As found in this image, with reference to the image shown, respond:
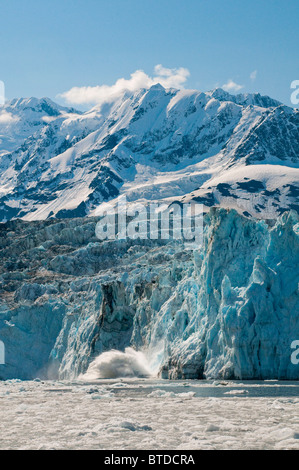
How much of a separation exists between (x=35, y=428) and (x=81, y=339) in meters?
49.6

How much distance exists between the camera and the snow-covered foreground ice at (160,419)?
976 inches

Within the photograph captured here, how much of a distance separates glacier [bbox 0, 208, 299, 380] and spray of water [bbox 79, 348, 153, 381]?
90 cm

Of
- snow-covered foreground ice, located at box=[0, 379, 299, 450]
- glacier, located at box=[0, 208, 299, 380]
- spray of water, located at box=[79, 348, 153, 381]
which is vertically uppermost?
glacier, located at box=[0, 208, 299, 380]

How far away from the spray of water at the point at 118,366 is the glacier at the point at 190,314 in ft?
2.94

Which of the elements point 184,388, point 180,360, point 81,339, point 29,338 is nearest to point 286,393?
point 184,388

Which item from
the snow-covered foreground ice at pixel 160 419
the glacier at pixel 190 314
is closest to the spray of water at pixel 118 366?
the glacier at pixel 190 314

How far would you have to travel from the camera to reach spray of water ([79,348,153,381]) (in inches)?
2655

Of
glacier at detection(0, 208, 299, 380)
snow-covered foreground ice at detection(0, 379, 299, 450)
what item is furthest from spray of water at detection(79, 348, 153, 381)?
snow-covered foreground ice at detection(0, 379, 299, 450)

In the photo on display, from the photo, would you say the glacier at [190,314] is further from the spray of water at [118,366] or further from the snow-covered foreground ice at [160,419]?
the snow-covered foreground ice at [160,419]

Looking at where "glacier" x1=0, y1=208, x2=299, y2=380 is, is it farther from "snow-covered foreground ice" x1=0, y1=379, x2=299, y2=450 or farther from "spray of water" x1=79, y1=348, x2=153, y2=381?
"snow-covered foreground ice" x1=0, y1=379, x2=299, y2=450

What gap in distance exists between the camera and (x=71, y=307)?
3521 inches

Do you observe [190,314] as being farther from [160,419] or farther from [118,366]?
[160,419]

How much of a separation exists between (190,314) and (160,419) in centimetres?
2890
